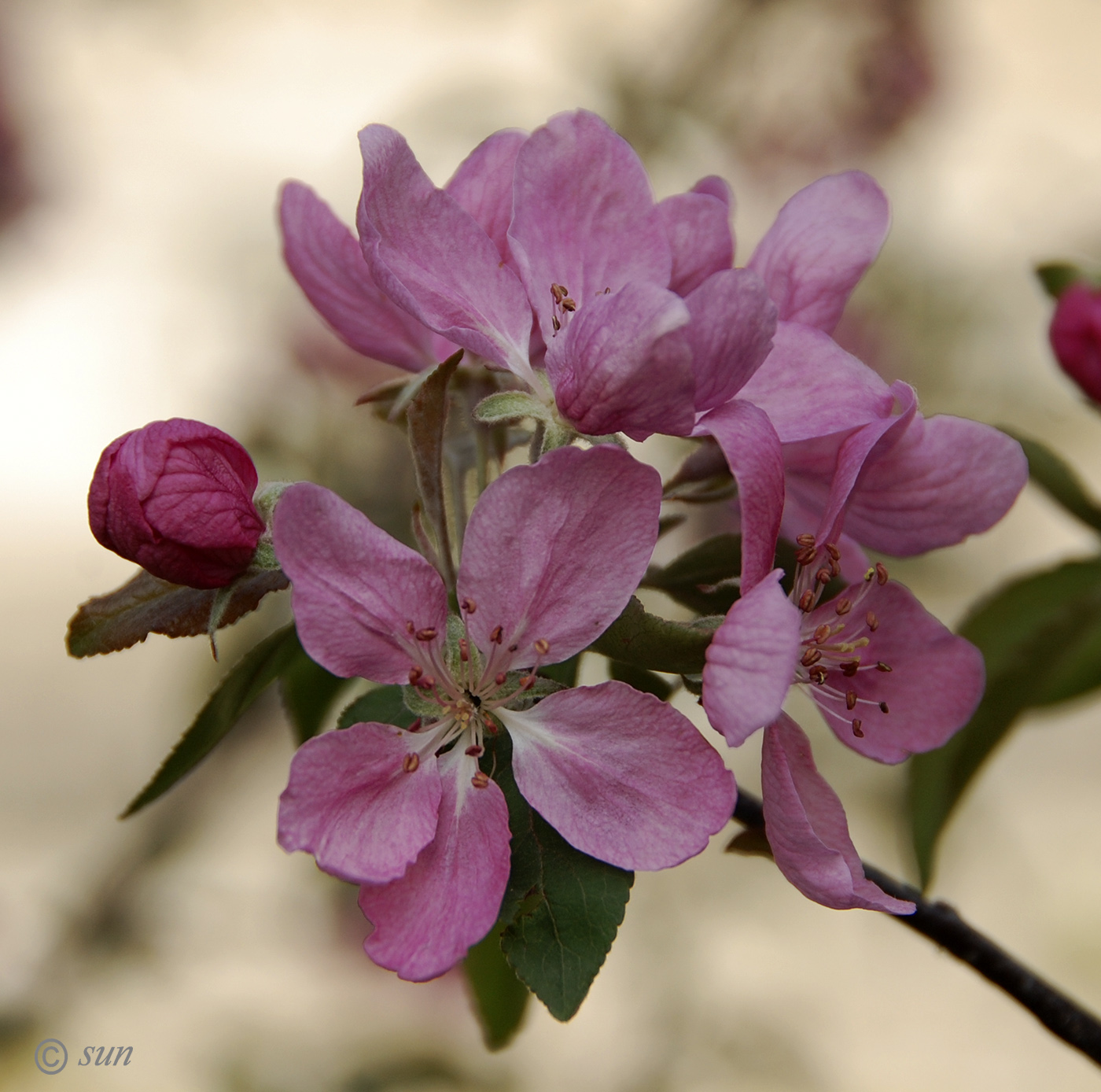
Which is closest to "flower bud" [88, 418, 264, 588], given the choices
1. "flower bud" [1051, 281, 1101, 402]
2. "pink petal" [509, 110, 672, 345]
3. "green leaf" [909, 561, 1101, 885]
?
"pink petal" [509, 110, 672, 345]

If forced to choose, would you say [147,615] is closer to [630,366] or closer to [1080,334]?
[630,366]

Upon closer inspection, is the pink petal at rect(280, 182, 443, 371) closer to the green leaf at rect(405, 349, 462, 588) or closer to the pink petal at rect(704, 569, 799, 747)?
the green leaf at rect(405, 349, 462, 588)

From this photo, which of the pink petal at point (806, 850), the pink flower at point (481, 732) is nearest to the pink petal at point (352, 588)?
the pink flower at point (481, 732)

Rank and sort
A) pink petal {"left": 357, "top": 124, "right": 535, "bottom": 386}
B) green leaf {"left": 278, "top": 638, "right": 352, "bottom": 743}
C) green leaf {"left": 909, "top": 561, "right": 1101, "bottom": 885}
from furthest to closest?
1. green leaf {"left": 909, "top": 561, "right": 1101, "bottom": 885}
2. green leaf {"left": 278, "top": 638, "right": 352, "bottom": 743}
3. pink petal {"left": 357, "top": 124, "right": 535, "bottom": 386}

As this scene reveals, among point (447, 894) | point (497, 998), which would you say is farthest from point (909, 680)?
point (497, 998)

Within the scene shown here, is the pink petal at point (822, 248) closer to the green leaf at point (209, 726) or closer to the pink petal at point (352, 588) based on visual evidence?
the pink petal at point (352, 588)

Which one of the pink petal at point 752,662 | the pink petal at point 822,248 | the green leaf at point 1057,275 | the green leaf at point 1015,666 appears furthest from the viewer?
the green leaf at point 1057,275

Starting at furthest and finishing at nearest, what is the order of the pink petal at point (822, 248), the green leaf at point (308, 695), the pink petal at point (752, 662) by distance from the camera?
the green leaf at point (308, 695), the pink petal at point (822, 248), the pink petal at point (752, 662)
